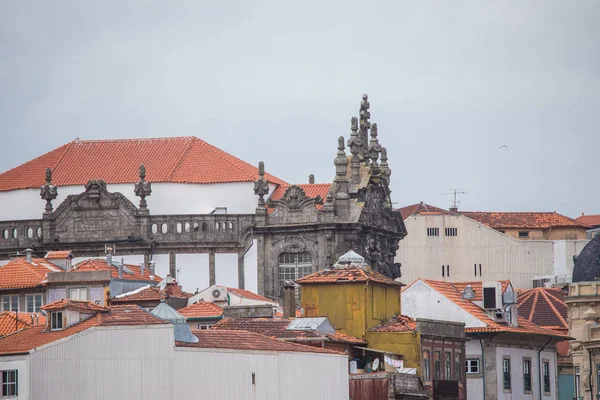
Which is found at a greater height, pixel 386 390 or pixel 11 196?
pixel 11 196

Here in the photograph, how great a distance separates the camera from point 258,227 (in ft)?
424

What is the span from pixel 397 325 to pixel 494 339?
316 inches

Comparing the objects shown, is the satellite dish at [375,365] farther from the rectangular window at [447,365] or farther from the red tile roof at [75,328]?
the red tile roof at [75,328]

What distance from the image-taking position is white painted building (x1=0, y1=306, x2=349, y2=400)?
253 feet

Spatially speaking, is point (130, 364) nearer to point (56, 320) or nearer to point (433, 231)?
point (56, 320)

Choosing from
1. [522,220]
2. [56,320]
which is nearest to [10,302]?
[56,320]

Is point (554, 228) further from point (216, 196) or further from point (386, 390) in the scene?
point (386, 390)

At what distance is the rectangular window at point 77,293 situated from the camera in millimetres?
107312

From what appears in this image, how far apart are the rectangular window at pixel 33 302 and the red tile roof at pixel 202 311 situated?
388 inches

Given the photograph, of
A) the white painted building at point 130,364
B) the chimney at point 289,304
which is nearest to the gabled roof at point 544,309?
the chimney at point 289,304

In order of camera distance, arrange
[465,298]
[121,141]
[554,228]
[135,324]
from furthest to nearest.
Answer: [554,228] < [121,141] < [465,298] < [135,324]

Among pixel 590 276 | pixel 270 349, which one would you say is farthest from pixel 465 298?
pixel 270 349

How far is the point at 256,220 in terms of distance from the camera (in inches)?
5103

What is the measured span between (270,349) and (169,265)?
48.4 metres
